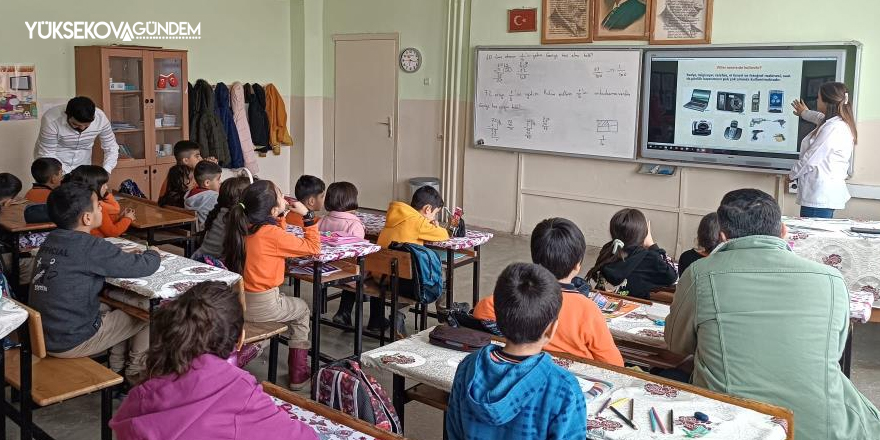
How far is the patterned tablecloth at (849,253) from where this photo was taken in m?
4.56

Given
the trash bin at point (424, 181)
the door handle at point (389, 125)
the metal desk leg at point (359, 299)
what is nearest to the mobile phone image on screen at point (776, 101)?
the trash bin at point (424, 181)

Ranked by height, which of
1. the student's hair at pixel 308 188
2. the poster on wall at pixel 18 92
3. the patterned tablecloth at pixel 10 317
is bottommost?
the patterned tablecloth at pixel 10 317

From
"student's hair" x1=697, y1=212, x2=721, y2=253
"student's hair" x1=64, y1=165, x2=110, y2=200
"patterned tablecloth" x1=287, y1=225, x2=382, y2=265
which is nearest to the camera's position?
"student's hair" x1=697, y1=212, x2=721, y2=253

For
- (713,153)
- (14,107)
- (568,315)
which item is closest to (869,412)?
(568,315)

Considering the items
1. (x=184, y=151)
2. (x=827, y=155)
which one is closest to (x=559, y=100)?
(x=827, y=155)

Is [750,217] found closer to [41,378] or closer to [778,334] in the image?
[778,334]

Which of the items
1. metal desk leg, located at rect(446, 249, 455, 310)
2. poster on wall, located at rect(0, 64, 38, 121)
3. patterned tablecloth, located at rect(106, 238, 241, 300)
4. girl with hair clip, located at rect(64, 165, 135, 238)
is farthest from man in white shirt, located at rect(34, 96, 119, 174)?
metal desk leg, located at rect(446, 249, 455, 310)

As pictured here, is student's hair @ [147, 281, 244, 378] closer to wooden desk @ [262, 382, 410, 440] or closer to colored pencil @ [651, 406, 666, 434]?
wooden desk @ [262, 382, 410, 440]

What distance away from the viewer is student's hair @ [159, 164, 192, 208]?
5.63 meters

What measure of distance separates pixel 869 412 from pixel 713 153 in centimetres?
467

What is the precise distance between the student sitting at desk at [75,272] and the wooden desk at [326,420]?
1297mm

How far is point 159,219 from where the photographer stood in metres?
5.05

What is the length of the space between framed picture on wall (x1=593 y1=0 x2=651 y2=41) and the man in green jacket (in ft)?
16.4

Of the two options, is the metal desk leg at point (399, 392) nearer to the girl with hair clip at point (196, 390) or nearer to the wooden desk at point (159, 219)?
the girl with hair clip at point (196, 390)
